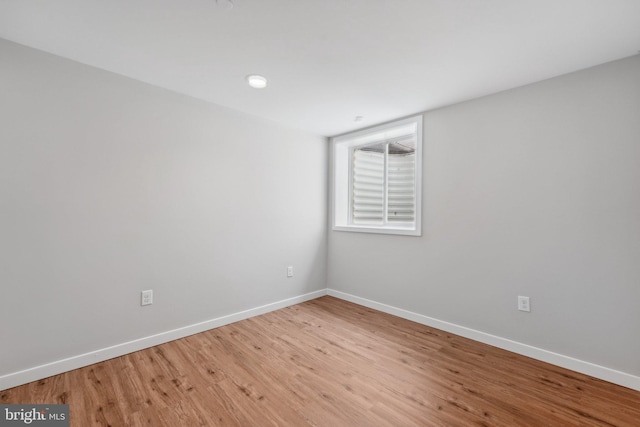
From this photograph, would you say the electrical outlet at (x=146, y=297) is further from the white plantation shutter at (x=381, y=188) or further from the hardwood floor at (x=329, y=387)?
the white plantation shutter at (x=381, y=188)

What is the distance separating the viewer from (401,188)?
3371mm

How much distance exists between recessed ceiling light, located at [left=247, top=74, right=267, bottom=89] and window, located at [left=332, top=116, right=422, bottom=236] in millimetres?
1564

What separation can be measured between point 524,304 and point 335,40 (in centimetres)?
250

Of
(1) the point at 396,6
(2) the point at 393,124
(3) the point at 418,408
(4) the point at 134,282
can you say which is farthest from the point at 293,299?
(1) the point at 396,6

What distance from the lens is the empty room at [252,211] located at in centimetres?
160

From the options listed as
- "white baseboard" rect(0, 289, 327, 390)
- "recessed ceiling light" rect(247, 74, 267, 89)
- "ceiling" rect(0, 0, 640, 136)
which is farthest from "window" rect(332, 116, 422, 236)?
"white baseboard" rect(0, 289, 327, 390)

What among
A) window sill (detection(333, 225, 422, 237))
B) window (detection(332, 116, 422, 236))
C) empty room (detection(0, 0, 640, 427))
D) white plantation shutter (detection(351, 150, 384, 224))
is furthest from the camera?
white plantation shutter (detection(351, 150, 384, 224))

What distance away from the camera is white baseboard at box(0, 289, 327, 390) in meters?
1.81

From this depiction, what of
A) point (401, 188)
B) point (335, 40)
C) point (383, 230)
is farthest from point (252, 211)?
point (335, 40)

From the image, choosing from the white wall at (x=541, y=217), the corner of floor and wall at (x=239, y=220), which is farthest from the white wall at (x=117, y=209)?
the white wall at (x=541, y=217)

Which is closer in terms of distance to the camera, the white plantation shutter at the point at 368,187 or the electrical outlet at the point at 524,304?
the electrical outlet at the point at 524,304

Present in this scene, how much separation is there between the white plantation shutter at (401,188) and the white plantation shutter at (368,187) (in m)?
0.13

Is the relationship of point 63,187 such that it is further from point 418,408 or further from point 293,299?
point 418,408

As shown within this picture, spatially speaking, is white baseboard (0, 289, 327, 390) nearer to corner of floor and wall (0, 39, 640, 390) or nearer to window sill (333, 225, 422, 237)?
corner of floor and wall (0, 39, 640, 390)
